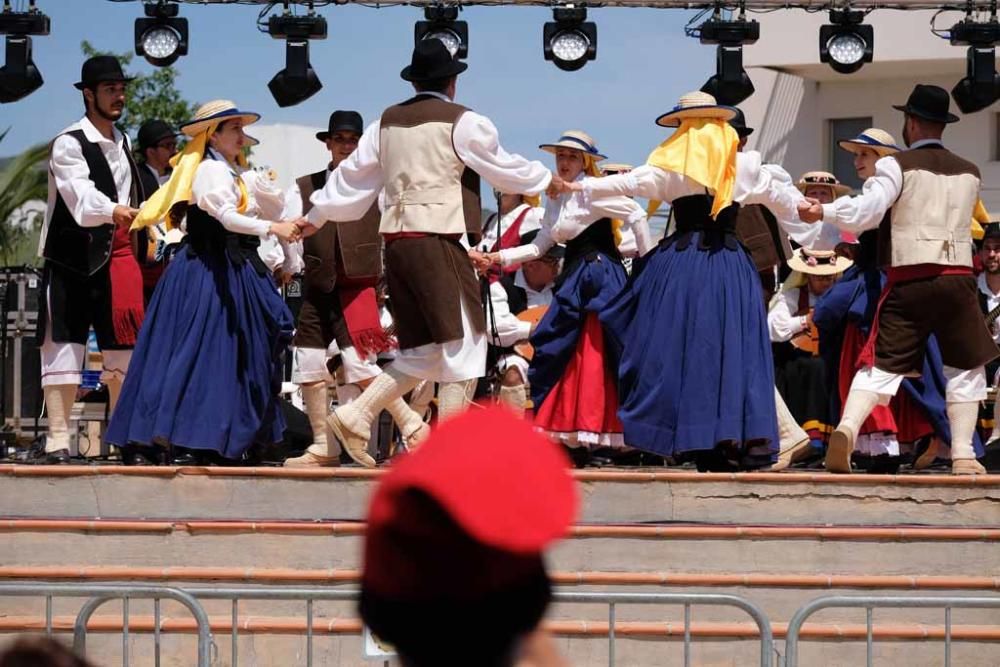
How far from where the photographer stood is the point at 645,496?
267 inches

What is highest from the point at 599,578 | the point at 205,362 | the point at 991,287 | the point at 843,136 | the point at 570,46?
the point at 843,136

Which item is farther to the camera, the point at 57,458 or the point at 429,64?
the point at 57,458

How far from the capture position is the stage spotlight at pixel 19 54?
11.6 m

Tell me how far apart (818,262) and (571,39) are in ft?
10.1

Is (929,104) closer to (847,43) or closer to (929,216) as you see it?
(929,216)

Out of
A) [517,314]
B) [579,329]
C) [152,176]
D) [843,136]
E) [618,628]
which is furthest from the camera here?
[843,136]

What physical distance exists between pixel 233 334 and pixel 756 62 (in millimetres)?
17987

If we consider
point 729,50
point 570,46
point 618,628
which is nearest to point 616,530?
point 618,628

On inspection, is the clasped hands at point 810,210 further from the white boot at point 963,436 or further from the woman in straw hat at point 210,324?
the woman in straw hat at point 210,324

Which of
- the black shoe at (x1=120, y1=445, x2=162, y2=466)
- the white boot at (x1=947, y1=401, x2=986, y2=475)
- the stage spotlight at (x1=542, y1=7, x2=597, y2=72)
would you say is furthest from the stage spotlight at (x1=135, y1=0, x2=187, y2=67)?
the white boot at (x1=947, y1=401, x2=986, y2=475)

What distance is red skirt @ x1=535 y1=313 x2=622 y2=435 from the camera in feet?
27.5

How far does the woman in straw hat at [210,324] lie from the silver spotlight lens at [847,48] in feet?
20.0

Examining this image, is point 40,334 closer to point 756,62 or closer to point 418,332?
point 418,332

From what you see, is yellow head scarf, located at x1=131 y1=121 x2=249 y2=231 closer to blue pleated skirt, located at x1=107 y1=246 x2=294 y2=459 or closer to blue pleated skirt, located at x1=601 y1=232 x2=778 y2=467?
blue pleated skirt, located at x1=107 y1=246 x2=294 y2=459
